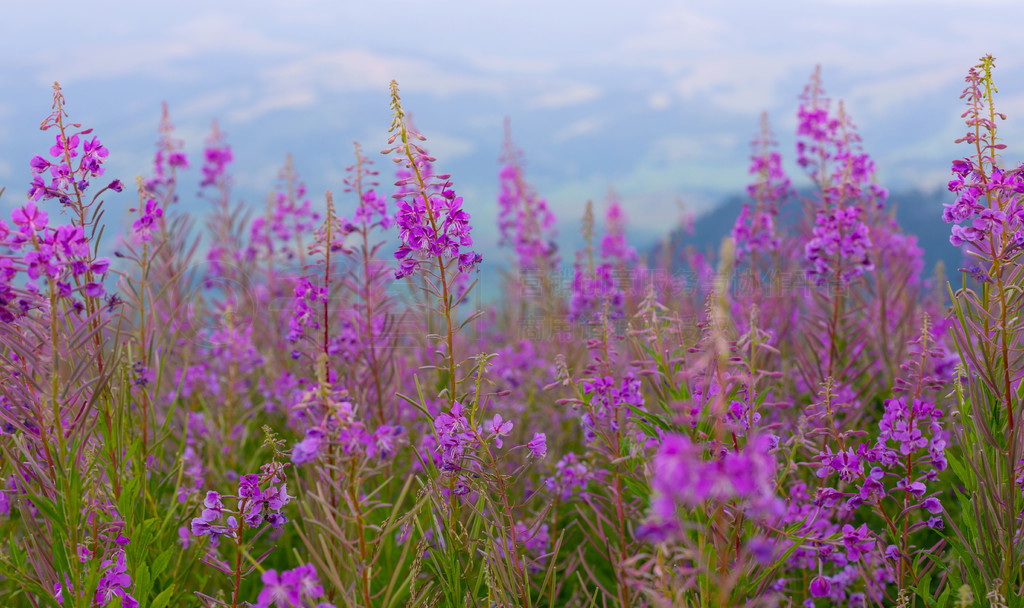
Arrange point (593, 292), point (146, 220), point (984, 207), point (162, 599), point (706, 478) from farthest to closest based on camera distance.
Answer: point (593, 292), point (146, 220), point (984, 207), point (162, 599), point (706, 478)

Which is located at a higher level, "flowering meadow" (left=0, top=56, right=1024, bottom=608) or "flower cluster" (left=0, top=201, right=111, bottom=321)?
"flower cluster" (left=0, top=201, right=111, bottom=321)

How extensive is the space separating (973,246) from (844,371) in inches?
55.6

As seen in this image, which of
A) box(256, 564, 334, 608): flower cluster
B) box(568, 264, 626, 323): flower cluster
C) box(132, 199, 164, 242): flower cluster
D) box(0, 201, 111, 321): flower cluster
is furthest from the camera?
box(568, 264, 626, 323): flower cluster

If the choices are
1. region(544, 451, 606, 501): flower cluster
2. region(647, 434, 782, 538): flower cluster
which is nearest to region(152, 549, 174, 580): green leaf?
region(544, 451, 606, 501): flower cluster

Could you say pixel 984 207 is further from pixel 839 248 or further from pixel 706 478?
pixel 706 478

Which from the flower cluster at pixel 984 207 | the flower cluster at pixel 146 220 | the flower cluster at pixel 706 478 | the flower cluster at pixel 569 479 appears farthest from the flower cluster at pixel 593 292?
the flower cluster at pixel 706 478

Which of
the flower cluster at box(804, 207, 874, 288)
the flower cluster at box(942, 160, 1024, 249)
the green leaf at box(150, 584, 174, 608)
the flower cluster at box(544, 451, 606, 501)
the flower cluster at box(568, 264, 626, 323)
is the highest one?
the flower cluster at box(942, 160, 1024, 249)

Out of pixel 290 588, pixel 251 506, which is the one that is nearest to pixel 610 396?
pixel 251 506

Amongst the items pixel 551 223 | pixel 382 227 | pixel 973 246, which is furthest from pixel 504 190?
pixel 973 246

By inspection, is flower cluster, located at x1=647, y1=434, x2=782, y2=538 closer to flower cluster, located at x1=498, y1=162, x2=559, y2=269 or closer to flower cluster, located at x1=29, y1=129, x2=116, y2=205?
flower cluster, located at x1=29, y1=129, x2=116, y2=205

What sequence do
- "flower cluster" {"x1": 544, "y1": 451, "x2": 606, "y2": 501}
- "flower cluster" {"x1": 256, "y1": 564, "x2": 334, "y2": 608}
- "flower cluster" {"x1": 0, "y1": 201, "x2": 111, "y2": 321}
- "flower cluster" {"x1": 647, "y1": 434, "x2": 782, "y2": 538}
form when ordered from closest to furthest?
"flower cluster" {"x1": 647, "y1": 434, "x2": 782, "y2": 538} → "flower cluster" {"x1": 256, "y1": 564, "x2": 334, "y2": 608} → "flower cluster" {"x1": 0, "y1": 201, "x2": 111, "y2": 321} → "flower cluster" {"x1": 544, "y1": 451, "x2": 606, "y2": 501}

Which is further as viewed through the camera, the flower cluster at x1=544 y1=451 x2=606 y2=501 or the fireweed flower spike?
the flower cluster at x1=544 y1=451 x2=606 y2=501

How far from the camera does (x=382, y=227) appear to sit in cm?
339

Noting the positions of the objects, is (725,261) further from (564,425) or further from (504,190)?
(504,190)
